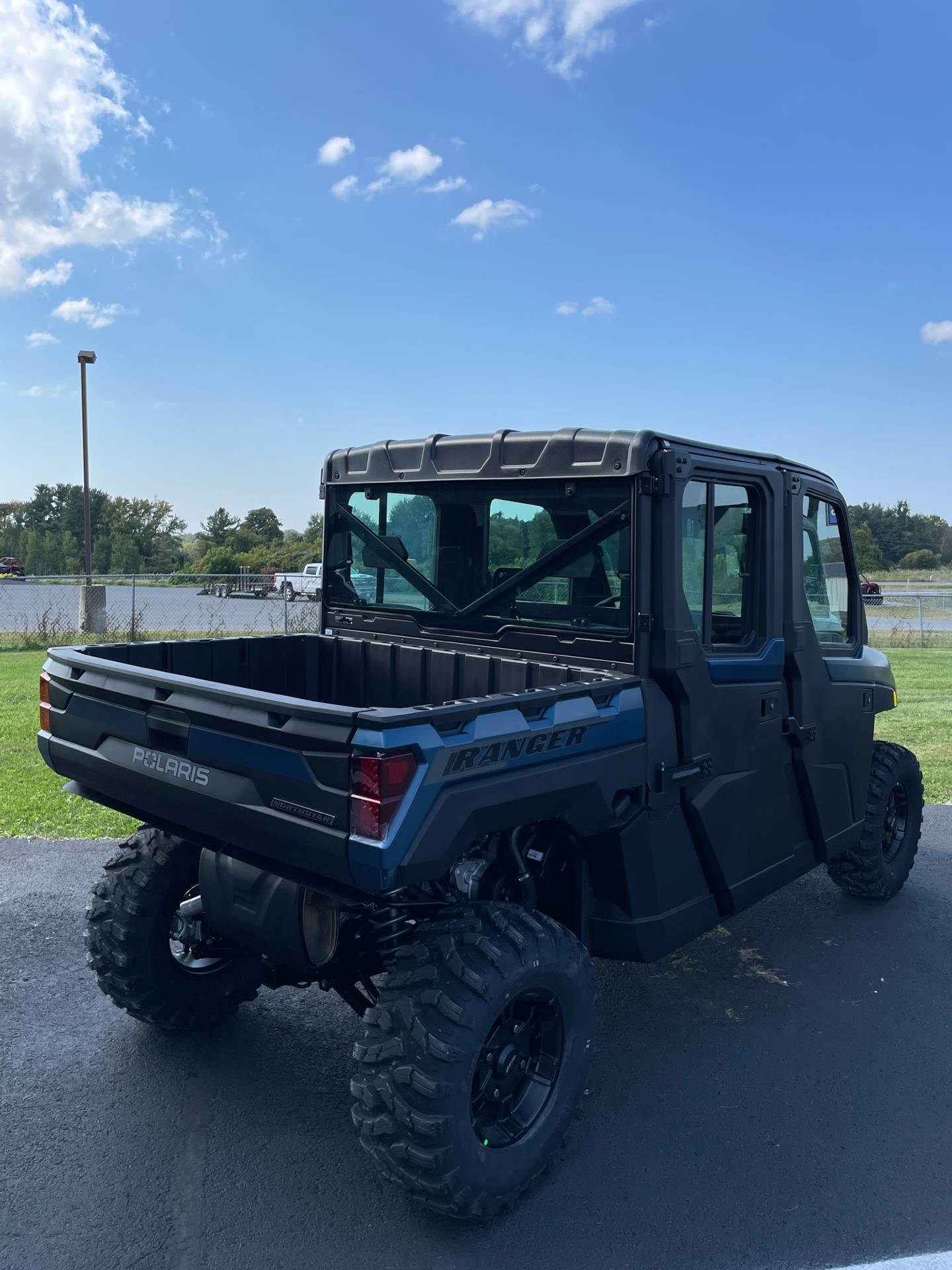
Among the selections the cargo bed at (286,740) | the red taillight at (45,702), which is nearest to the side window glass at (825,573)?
the cargo bed at (286,740)

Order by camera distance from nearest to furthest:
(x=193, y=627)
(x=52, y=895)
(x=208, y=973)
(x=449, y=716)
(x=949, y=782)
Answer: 1. (x=449, y=716)
2. (x=208, y=973)
3. (x=52, y=895)
4. (x=949, y=782)
5. (x=193, y=627)

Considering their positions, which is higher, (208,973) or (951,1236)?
(208,973)

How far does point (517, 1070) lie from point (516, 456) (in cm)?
225

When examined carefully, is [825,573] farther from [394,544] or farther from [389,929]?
[389,929]

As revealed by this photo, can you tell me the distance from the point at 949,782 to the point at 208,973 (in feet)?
22.6

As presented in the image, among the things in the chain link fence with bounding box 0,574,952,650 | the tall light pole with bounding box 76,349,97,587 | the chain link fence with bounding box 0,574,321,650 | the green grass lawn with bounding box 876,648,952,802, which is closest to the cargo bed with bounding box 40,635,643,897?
the green grass lawn with bounding box 876,648,952,802

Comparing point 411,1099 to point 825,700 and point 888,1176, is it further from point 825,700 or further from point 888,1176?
point 825,700

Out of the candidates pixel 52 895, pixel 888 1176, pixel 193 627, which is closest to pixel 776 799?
pixel 888 1176

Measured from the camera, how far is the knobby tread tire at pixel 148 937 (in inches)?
142

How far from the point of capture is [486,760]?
8.76 ft

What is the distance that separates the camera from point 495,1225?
277 centimetres

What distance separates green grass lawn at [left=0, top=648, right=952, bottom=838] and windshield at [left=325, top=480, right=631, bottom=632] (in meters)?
3.13

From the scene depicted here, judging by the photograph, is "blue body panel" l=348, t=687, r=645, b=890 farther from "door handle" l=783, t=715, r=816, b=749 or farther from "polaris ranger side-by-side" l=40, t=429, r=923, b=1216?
"door handle" l=783, t=715, r=816, b=749

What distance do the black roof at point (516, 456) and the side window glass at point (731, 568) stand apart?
18 cm
